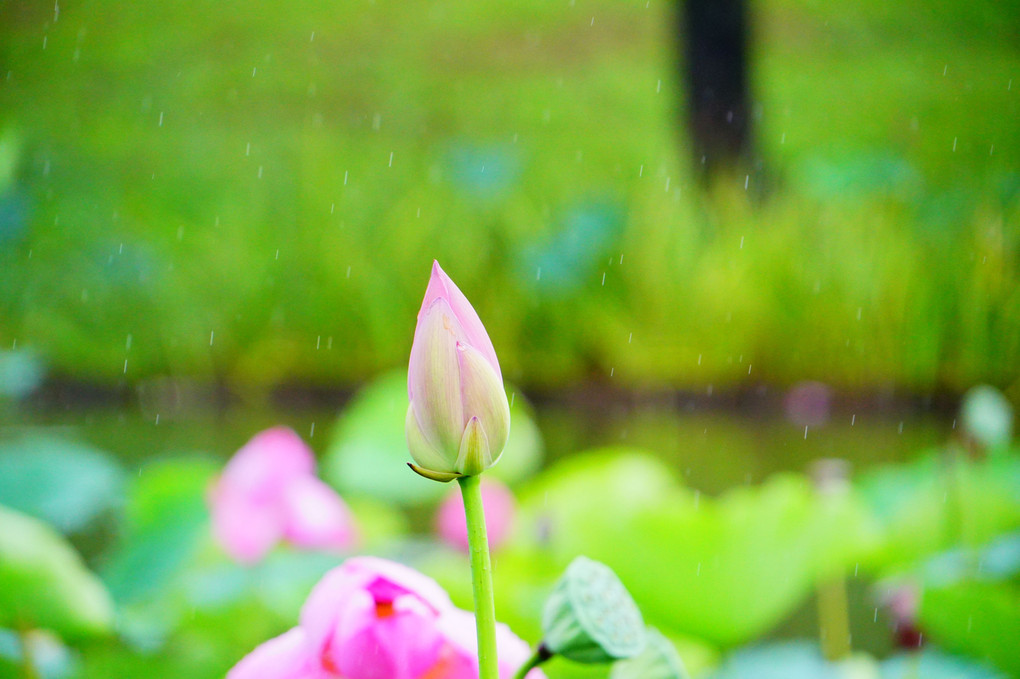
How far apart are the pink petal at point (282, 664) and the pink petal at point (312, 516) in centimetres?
29

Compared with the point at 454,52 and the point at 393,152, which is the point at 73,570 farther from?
the point at 454,52

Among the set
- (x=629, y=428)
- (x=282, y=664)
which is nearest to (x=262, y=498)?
(x=282, y=664)

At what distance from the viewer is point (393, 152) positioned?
354 cm

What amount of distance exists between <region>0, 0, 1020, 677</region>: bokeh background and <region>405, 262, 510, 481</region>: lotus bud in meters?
0.14

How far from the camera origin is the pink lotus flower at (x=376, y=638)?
0.13m

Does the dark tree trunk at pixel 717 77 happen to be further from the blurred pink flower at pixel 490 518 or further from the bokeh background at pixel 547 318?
the blurred pink flower at pixel 490 518

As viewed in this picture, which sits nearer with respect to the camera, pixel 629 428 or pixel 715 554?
pixel 715 554

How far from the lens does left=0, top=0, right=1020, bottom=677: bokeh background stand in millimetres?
374

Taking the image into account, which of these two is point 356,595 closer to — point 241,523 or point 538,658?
point 538,658

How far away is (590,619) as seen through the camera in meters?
0.11

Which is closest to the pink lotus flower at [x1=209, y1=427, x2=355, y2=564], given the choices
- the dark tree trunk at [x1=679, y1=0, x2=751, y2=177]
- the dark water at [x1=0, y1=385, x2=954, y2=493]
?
the dark water at [x1=0, y1=385, x2=954, y2=493]

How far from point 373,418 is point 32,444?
24cm

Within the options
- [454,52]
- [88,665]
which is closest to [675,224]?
[88,665]

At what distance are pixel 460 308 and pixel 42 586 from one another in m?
0.20
